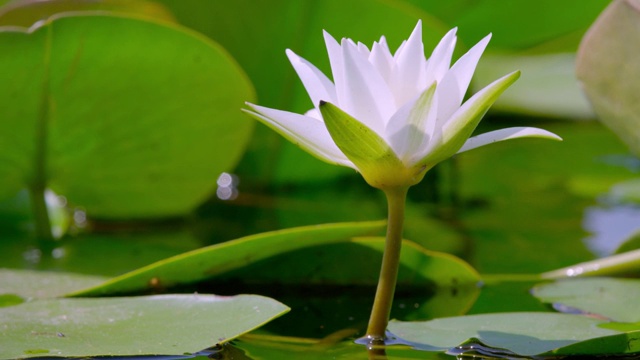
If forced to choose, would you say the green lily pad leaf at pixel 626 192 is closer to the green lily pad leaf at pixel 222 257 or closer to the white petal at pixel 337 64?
the green lily pad leaf at pixel 222 257

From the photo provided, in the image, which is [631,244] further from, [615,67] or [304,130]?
[304,130]

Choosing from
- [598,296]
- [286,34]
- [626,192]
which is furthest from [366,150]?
[626,192]

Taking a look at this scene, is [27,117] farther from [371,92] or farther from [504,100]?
[504,100]

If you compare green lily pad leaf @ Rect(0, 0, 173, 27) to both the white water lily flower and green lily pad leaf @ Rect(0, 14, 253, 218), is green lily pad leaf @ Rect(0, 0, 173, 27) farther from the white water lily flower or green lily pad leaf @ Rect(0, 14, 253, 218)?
the white water lily flower

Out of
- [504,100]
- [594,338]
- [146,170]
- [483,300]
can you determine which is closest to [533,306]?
[483,300]

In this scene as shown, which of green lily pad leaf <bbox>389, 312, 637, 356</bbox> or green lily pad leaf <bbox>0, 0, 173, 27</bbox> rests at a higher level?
green lily pad leaf <bbox>0, 0, 173, 27</bbox>

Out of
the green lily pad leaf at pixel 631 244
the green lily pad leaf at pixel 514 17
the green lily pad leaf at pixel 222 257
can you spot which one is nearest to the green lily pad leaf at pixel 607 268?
the green lily pad leaf at pixel 631 244

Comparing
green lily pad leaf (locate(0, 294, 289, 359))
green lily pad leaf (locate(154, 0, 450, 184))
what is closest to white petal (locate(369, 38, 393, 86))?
green lily pad leaf (locate(0, 294, 289, 359))
